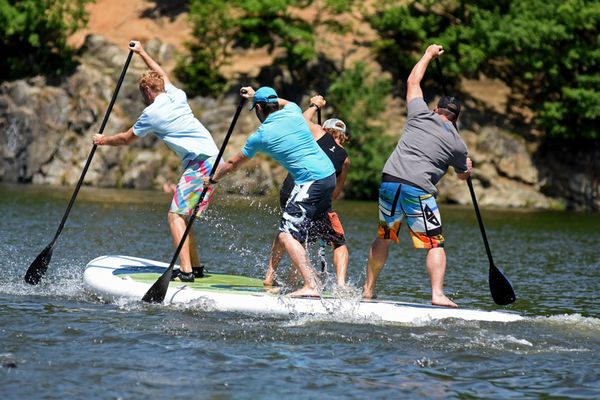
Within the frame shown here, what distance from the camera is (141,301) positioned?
11.7m

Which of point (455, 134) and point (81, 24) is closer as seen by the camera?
point (455, 134)

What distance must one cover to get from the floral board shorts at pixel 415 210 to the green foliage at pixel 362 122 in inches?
1177

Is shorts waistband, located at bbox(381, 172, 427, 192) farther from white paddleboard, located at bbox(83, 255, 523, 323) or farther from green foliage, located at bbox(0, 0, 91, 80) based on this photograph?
green foliage, located at bbox(0, 0, 91, 80)

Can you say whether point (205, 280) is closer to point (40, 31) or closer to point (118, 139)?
point (118, 139)

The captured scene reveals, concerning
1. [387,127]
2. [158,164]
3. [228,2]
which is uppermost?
[228,2]

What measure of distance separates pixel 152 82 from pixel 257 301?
2.82m

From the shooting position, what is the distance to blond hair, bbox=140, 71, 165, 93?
12172 mm

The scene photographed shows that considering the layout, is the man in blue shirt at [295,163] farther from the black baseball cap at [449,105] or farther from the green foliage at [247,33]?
the green foliage at [247,33]

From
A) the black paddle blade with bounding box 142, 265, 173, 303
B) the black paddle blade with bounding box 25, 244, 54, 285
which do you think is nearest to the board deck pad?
the black paddle blade with bounding box 142, 265, 173, 303

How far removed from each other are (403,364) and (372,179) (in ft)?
107

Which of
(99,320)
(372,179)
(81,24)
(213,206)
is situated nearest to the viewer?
(99,320)

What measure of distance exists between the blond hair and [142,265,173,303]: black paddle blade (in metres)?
2.11

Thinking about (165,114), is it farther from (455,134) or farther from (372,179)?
(372,179)

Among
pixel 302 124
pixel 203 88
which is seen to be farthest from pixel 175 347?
pixel 203 88
